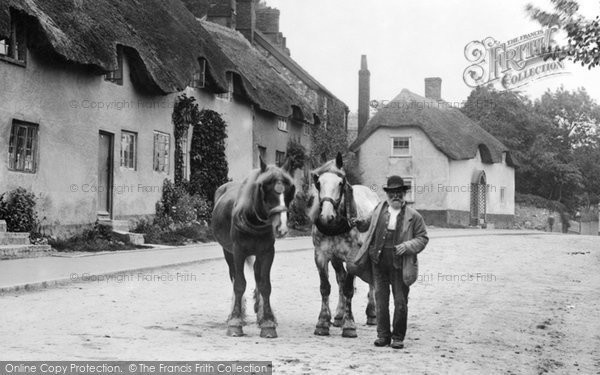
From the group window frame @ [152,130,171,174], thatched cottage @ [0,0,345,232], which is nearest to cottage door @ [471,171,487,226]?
thatched cottage @ [0,0,345,232]

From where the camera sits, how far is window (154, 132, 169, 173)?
25.6 m

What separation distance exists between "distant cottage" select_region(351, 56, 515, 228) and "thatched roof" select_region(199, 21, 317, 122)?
9385 millimetres

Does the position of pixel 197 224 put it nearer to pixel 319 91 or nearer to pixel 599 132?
pixel 319 91

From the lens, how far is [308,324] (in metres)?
9.79

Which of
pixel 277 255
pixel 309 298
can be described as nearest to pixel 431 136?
pixel 277 255

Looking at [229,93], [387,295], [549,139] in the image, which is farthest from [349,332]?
[549,139]

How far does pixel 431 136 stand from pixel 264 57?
11.1 m

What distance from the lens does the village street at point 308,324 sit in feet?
24.6

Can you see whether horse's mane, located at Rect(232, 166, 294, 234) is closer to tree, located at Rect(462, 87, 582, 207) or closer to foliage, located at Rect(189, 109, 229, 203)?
foliage, located at Rect(189, 109, 229, 203)

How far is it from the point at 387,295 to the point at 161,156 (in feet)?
60.1

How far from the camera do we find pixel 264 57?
39.4 metres

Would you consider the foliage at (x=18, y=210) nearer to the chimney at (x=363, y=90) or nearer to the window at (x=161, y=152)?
the window at (x=161, y=152)

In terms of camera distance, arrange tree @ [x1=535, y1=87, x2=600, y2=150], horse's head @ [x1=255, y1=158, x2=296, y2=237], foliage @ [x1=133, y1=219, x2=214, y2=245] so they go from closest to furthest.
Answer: horse's head @ [x1=255, y1=158, x2=296, y2=237], foliage @ [x1=133, y1=219, x2=214, y2=245], tree @ [x1=535, y1=87, x2=600, y2=150]

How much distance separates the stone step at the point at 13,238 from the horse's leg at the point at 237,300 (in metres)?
9.61
